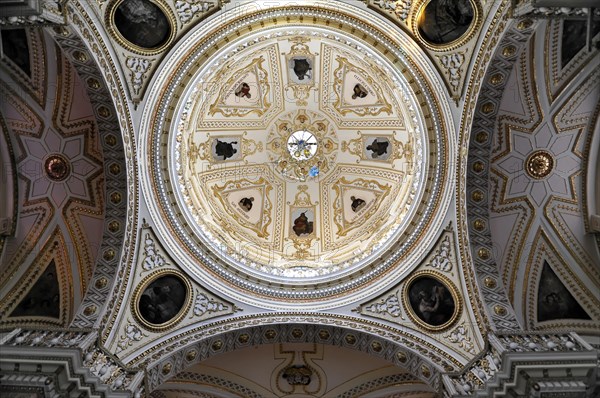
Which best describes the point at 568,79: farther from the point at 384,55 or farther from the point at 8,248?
the point at 8,248

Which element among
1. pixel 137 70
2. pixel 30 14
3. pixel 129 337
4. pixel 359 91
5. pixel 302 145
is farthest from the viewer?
pixel 302 145

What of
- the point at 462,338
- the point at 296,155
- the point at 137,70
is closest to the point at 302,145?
the point at 296,155

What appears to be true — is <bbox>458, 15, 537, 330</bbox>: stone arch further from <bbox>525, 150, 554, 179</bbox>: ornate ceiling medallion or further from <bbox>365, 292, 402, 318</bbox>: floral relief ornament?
<bbox>365, 292, 402, 318</bbox>: floral relief ornament

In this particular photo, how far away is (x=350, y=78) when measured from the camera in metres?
16.6

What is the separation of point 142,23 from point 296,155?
773 centimetres

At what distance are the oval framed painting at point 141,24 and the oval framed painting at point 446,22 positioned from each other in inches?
222

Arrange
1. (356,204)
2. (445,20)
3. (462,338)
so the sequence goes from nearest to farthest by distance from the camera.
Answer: (445,20) < (462,338) < (356,204)

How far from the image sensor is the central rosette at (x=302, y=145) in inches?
713

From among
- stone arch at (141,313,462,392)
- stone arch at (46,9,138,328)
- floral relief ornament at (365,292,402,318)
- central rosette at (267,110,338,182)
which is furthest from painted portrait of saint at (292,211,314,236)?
stone arch at (46,9,138,328)

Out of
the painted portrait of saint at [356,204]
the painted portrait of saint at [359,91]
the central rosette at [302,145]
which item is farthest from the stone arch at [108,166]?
the painted portrait of saint at [359,91]

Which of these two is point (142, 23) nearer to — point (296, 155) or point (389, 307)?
point (296, 155)

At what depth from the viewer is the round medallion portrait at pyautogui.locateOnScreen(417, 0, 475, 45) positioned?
11.5 meters

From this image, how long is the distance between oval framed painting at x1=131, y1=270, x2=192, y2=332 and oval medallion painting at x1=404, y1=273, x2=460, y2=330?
18.2 feet

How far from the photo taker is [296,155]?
18.3 meters
